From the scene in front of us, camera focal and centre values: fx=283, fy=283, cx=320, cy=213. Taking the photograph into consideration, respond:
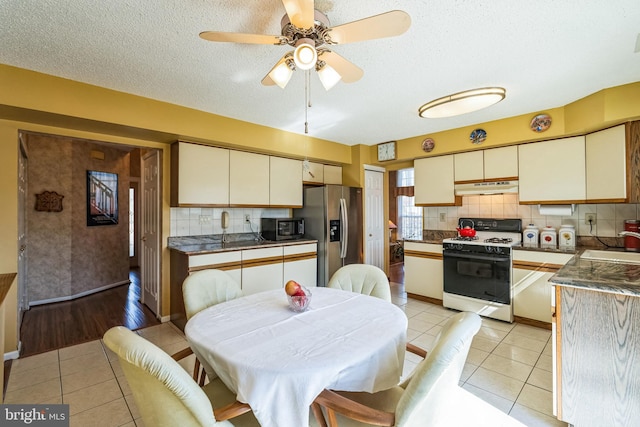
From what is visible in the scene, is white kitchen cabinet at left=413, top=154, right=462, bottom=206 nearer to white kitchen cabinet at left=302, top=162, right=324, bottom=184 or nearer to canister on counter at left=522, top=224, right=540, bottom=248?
canister on counter at left=522, top=224, right=540, bottom=248

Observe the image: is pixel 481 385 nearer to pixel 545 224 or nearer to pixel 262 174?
pixel 545 224

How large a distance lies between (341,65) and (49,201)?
4707 millimetres

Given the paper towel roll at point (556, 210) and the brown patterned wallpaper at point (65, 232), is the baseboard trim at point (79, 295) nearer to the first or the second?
the brown patterned wallpaper at point (65, 232)

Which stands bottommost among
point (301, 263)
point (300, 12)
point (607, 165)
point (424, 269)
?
point (424, 269)

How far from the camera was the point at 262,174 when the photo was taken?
3.89 meters

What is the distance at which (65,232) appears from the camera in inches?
167

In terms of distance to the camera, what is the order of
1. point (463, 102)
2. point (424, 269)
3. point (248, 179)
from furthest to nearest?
point (424, 269), point (248, 179), point (463, 102)

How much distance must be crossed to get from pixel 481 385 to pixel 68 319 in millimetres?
4486

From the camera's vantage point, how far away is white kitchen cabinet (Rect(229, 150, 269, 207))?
11.9 feet

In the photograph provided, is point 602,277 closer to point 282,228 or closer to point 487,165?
point 487,165

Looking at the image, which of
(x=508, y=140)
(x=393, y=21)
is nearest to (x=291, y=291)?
(x=393, y=21)

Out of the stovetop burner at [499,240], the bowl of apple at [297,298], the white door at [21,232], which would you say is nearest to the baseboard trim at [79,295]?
the white door at [21,232]

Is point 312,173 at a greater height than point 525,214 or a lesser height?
greater

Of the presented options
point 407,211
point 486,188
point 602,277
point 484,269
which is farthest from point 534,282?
point 407,211
